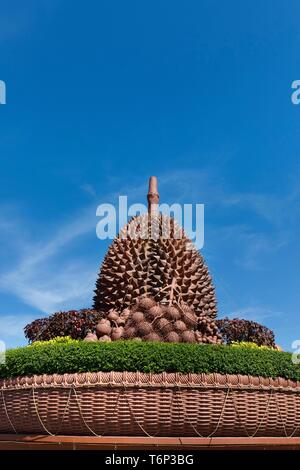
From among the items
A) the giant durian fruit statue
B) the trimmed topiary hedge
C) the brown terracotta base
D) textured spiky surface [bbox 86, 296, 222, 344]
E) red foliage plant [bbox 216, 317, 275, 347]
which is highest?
the giant durian fruit statue

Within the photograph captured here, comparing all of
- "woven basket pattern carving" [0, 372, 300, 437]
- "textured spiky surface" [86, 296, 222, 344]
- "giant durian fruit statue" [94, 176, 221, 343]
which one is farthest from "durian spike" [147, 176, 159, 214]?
"woven basket pattern carving" [0, 372, 300, 437]

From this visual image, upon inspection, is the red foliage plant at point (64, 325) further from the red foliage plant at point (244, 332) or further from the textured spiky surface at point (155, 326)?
the red foliage plant at point (244, 332)

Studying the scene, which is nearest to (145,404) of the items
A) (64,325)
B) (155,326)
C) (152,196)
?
(155,326)

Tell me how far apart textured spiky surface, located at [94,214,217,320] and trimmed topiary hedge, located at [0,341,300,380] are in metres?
3.02

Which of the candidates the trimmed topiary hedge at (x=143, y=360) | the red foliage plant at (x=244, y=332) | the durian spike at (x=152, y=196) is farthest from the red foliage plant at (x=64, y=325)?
the trimmed topiary hedge at (x=143, y=360)

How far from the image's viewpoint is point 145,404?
6.23 metres

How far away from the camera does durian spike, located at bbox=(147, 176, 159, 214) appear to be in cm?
A: 1092

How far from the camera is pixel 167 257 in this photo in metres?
→ 10.2

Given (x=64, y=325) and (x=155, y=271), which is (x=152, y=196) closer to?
(x=155, y=271)

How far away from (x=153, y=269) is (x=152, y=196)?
160 cm

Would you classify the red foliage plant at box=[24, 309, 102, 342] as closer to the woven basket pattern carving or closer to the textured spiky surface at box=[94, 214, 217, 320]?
the textured spiky surface at box=[94, 214, 217, 320]
